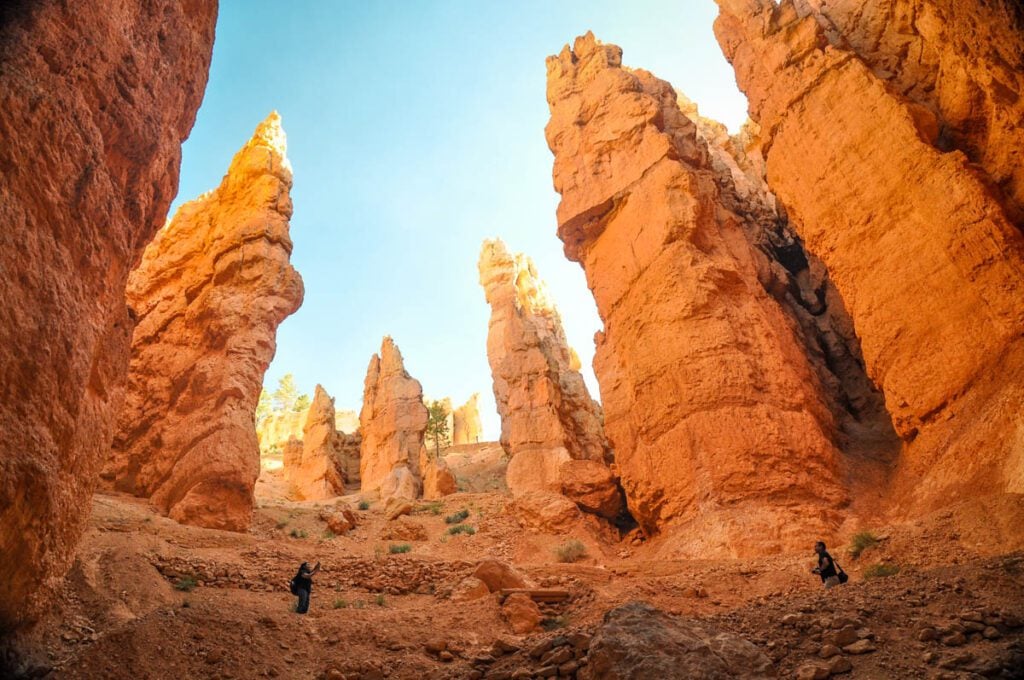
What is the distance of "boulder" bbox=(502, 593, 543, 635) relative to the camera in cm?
1157

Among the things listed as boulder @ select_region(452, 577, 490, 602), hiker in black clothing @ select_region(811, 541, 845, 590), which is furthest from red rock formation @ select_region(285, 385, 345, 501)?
hiker in black clothing @ select_region(811, 541, 845, 590)

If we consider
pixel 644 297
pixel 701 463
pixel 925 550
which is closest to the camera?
pixel 925 550

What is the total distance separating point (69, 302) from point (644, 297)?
725 inches

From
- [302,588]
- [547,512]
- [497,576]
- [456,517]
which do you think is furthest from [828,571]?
[456,517]

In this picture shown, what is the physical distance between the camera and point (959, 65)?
52.7ft

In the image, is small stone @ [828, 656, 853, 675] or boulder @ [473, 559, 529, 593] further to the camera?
boulder @ [473, 559, 529, 593]

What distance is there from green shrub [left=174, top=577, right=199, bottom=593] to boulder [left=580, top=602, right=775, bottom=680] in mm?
9746

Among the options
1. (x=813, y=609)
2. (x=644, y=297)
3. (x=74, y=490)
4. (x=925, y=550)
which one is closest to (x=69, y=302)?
(x=74, y=490)

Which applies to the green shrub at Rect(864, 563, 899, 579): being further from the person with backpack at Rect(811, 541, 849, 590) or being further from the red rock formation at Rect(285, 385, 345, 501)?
the red rock formation at Rect(285, 385, 345, 501)

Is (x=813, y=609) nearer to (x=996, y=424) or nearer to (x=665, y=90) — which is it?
(x=996, y=424)

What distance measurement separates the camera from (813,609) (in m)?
8.30

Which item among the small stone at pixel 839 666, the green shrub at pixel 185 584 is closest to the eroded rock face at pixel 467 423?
the green shrub at pixel 185 584

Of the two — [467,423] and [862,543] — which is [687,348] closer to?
[862,543]

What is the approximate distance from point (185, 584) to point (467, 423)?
214 ft
